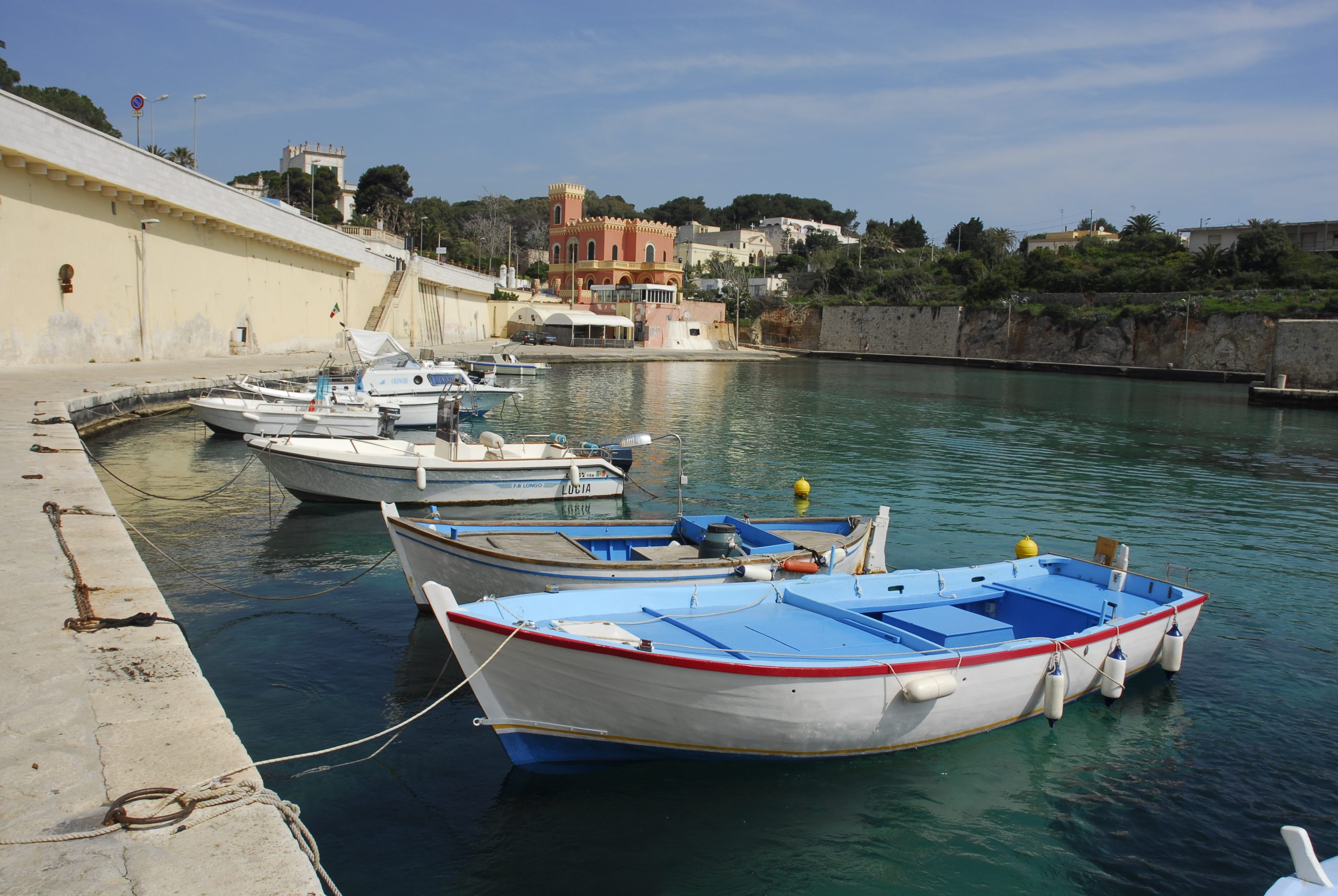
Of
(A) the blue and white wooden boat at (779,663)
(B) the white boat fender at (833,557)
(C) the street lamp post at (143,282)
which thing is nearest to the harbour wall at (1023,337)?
(B) the white boat fender at (833,557)

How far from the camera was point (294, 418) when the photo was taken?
1988 centimetres

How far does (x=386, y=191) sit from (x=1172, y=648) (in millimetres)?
91992

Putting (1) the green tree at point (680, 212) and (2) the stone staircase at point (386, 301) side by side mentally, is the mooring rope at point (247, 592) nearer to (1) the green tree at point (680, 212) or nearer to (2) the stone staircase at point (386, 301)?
(2) the stone staircase at point (386, 301)

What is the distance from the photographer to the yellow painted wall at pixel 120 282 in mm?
23703

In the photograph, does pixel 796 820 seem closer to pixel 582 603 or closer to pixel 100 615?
pixel 582 603

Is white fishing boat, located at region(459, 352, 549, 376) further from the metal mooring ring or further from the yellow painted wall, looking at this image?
the metal mooring ring

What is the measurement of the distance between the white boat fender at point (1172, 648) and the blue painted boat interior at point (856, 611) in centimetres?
28

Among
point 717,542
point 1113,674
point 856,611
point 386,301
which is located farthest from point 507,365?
point 1113,674

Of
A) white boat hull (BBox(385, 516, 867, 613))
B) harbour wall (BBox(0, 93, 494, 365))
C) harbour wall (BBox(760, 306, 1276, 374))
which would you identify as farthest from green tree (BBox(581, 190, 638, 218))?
white boat hull (BBox(385, 516, 867, 613))

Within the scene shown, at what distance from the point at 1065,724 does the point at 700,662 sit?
4.03 meters

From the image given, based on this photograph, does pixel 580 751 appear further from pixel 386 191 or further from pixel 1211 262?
pixel 386 191

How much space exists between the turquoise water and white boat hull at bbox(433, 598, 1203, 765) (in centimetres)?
33

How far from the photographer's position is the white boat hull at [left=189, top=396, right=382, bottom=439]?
19.8m

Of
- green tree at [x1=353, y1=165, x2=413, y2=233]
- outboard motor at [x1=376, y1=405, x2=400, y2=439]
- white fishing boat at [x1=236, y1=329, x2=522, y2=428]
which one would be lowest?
outboard motor at [x1=376, y1=405, x2=400, y2=439]
